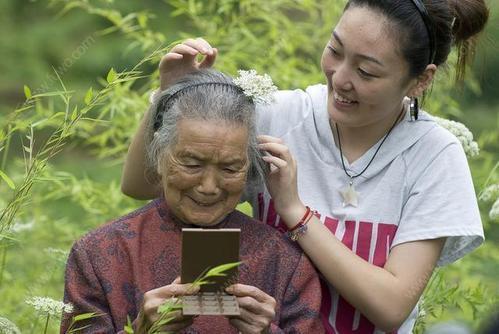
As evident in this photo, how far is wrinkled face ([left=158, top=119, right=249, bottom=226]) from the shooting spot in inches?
119

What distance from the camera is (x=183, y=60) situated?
3.21 metres

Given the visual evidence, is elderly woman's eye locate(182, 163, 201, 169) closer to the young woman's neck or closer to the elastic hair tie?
the young woman's neck

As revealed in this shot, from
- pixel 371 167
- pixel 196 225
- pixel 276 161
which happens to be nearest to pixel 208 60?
pixel 276 161

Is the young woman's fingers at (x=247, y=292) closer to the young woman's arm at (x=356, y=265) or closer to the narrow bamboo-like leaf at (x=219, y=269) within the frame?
the narrow bamboo-like leaf at (x=219, y=269)

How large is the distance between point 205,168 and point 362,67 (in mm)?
523

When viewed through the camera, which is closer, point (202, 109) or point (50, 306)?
point (50, 306)

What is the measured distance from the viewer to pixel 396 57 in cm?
321

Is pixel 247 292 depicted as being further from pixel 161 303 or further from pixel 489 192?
pixel 489 192

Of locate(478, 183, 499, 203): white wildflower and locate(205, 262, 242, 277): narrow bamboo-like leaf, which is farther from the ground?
locate(205, 262, 242, 277): narrow bamboo-like leaf

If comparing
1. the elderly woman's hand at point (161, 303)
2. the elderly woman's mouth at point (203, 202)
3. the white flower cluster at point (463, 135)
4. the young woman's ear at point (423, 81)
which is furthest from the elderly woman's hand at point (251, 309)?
the white flower cluster at point (463, 135)

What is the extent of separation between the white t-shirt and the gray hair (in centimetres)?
25

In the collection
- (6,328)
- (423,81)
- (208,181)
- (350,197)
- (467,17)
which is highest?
(467,17)

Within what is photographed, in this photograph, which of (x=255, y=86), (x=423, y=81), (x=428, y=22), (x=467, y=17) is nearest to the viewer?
(x=255, y=86)

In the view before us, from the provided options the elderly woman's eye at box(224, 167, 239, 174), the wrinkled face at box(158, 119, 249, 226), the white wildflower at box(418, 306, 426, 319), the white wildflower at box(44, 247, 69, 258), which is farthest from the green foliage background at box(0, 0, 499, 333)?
the elderly woman's eye at box(224, 167, 239, 174)
